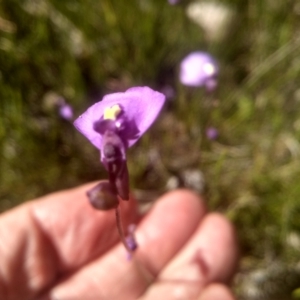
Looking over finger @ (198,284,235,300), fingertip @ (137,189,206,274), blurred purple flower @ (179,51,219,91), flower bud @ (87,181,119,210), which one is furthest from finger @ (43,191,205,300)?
flower bud @ (87,181,119,210)

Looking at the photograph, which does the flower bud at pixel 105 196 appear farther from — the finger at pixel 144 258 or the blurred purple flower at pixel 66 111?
the blurred purple flower at pixel 66 111

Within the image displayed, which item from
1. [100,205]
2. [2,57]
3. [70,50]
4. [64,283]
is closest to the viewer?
[100,205]

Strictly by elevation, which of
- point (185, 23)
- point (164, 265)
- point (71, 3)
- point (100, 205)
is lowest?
point (164, 265)

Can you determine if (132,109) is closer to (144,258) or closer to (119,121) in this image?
(119,121)

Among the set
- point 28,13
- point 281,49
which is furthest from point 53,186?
point 281,49

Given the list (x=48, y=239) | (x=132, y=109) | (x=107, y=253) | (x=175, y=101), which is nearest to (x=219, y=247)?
(x=107, y=253)

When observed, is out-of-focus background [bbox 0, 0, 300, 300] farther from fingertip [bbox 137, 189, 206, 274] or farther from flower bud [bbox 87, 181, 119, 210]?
flower bud [bbox 87, 181, 119, 210]

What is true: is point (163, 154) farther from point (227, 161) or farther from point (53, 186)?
point (53, 186)
